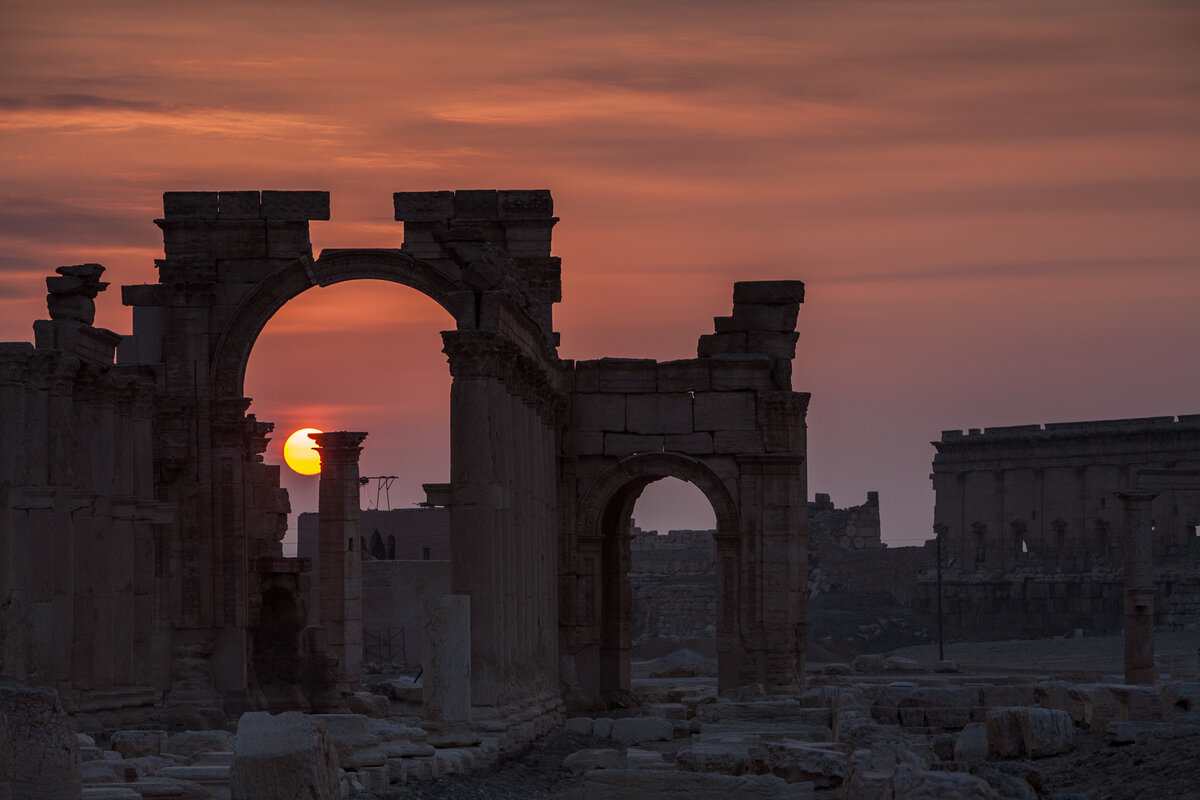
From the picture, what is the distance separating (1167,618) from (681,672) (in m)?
29.1

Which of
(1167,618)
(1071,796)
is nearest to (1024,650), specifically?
(1167,618)

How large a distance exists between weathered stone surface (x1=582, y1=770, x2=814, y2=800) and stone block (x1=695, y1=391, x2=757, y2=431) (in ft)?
51.8

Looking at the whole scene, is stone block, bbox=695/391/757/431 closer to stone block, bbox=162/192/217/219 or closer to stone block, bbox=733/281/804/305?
stone block, bbox=733/281/804/305

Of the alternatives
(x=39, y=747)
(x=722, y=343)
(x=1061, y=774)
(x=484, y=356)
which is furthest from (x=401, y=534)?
(x=39, y=747)

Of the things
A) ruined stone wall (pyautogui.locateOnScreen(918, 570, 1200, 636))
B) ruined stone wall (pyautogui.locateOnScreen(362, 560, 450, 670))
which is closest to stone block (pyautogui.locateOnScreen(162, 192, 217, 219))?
ruined stone wall (pyautogui.locateOnScreen(362, 560, 450, 670))

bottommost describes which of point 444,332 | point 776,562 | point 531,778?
point 531,778

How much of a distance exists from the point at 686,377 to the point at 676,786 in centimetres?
1634

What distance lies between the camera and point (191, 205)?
104 ft

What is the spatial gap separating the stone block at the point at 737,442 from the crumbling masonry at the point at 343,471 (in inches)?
1.3

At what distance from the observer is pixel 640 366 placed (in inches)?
1330

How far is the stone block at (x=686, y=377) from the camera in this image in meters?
33.7

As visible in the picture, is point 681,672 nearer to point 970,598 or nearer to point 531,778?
point 531,778

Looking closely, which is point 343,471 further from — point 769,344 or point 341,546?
point 769,344

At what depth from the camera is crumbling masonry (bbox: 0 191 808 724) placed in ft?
84.6
